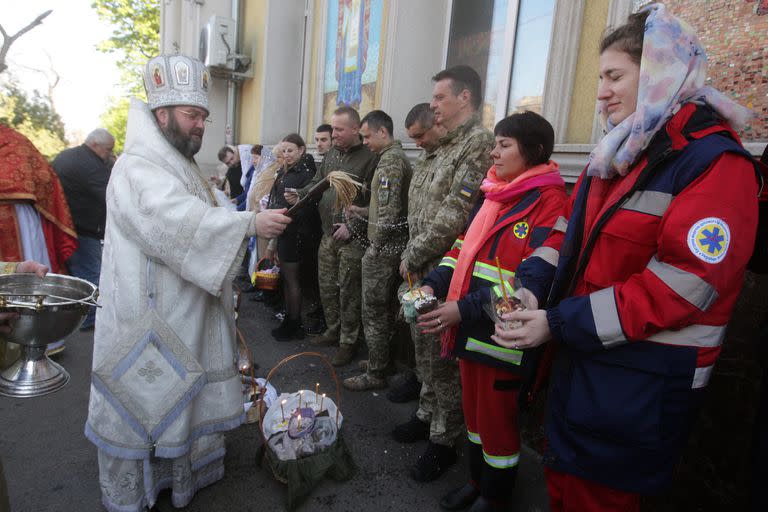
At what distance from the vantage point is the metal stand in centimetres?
190

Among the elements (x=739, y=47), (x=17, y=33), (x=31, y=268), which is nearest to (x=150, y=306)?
(x=31, y=268)

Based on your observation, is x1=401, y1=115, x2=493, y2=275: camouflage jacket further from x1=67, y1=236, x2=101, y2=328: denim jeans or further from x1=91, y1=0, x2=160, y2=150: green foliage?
x1=91, y1=0, x2=160, y2=150: green foliage

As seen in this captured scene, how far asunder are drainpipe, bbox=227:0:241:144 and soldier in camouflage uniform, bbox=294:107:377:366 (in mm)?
6113

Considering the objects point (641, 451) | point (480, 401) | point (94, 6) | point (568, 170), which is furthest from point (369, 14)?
point (94, 6)

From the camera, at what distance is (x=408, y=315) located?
2.28 metres

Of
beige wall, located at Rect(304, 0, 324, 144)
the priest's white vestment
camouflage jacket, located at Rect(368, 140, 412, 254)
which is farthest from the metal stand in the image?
beige wall, located at Rect(304, 0, 324, 144)

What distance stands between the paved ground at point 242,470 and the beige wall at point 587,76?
2.25 m

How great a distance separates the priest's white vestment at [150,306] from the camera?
223 centimetres

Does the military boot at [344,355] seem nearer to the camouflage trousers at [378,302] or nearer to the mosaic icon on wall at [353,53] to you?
the camouflage trousers at [378,302]

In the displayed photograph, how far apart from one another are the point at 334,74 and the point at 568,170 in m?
4.70

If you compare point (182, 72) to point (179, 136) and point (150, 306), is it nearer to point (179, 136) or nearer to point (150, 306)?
point (179, 136)

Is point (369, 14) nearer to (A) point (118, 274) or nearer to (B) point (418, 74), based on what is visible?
(B) point (418, 74)

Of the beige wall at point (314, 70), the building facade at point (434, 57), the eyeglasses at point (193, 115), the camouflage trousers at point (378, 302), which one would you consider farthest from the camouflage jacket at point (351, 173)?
the beige wall at point (314, 70)

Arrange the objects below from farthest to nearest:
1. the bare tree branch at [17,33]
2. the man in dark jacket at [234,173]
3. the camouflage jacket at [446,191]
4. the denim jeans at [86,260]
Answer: the man in dark jacket at [234,173]
the denim jeans at [86,260]
the bare tree branch at [17,33]
the camouflage jacket at [446,191]
